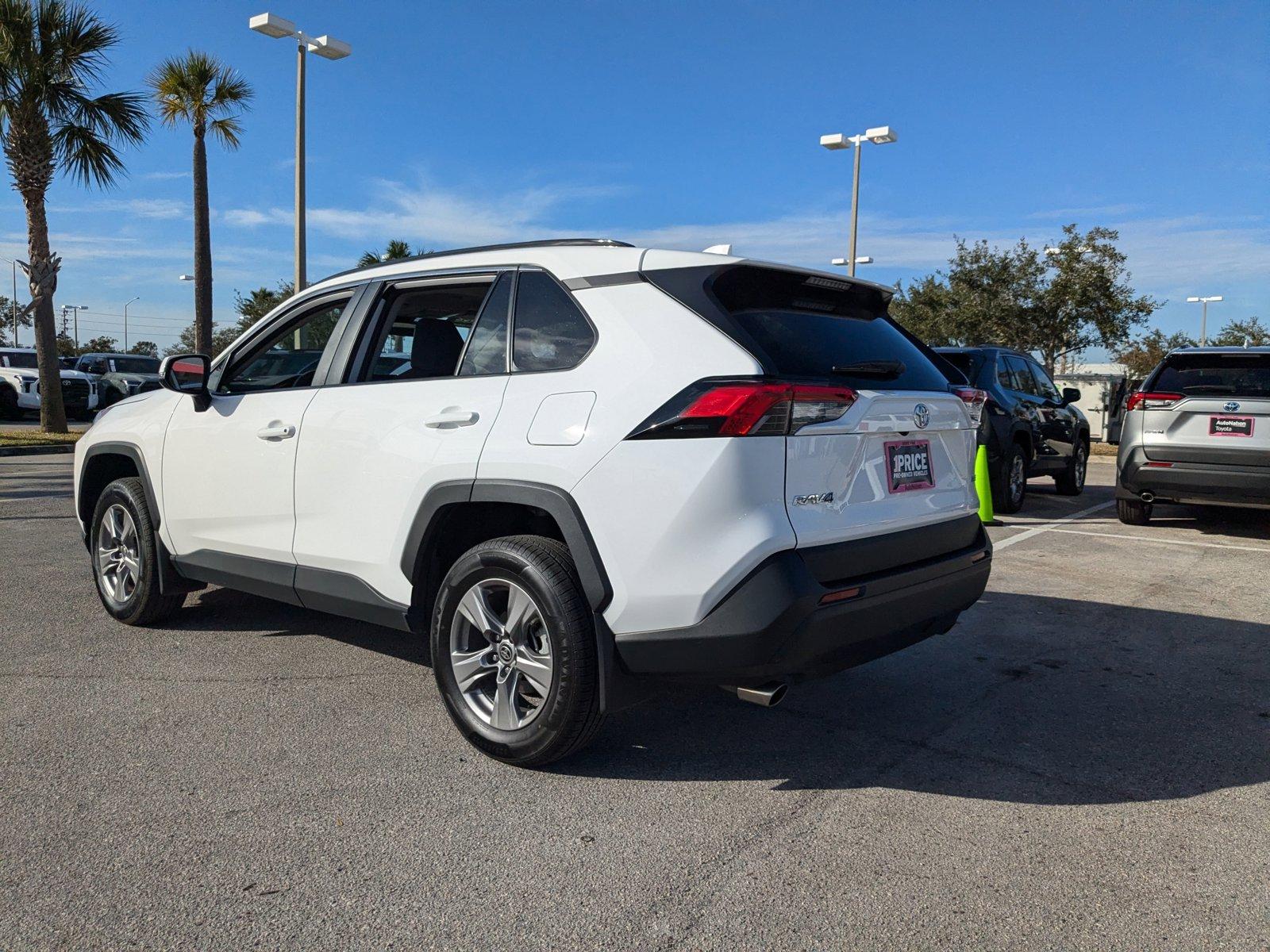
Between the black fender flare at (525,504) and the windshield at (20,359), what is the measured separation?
84.2 feet

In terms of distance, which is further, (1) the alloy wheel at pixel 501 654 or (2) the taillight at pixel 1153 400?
(2) the taillight at pixel 1153 400

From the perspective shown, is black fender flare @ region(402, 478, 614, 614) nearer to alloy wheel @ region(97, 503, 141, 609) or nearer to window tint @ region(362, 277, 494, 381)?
window tint @ region(362, 277, 494, 381)

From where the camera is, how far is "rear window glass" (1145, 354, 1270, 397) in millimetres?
8508

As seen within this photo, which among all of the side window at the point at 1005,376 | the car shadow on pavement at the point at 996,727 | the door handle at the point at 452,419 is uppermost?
the side window at the point at 1005,376

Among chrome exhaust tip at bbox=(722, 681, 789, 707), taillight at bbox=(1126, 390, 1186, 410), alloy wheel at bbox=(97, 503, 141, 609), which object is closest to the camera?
chrome exhaust tip at bbox=(722, 681, 789, 707)

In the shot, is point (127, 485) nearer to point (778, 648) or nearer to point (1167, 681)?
point (778, 648)

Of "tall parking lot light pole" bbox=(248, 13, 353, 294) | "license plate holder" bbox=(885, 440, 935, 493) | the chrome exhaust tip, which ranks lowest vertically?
the chrome exhaust tip

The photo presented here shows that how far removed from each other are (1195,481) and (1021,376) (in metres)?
2.90

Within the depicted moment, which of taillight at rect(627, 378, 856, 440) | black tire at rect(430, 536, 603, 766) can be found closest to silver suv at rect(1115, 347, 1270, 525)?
taillight at rect(627, 378, 856, 440)

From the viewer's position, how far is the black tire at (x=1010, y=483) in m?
10.6

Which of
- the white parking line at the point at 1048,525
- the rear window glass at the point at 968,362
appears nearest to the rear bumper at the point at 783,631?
the white parking line at the point at 1048,525

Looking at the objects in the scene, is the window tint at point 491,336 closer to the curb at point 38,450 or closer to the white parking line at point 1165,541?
the white parking line at point 1165,541

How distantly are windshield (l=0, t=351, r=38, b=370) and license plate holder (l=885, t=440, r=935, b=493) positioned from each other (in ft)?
87.8

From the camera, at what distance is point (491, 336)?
3.76 metres
